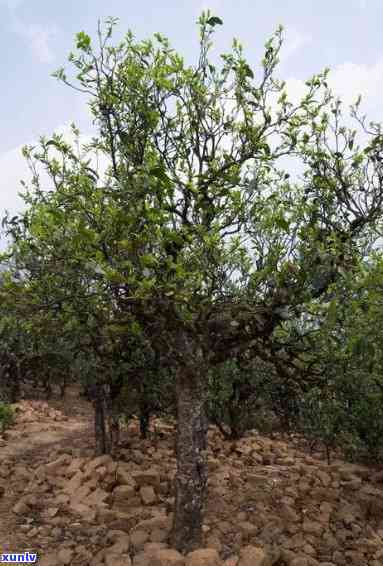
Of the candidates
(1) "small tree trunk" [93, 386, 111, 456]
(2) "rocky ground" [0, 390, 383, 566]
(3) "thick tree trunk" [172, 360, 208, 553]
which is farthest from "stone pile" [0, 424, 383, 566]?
(1) "small tree trunk" [93, 386, 111, 456]

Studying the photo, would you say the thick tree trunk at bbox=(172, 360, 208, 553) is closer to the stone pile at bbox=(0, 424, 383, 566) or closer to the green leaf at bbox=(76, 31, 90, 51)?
the stone pile at bbox=(0, 424, 383, 566)

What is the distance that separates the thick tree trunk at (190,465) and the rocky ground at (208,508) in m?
0.46

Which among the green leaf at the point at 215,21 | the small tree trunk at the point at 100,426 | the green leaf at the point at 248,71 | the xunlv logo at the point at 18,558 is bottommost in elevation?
the xunlv logo at the point at 18,558

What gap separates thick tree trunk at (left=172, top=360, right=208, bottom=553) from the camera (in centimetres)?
898

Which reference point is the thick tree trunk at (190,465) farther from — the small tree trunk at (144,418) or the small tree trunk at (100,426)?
the small tree trunk at (144,418)

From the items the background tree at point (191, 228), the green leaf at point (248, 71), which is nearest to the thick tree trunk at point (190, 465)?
the background tree at point (191, 228)

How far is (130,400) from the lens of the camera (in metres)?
15.6

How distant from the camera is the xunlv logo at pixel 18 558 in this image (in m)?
9.09

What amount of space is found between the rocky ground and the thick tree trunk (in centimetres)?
46

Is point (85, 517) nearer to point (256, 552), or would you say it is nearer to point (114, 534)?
point (114, 534)

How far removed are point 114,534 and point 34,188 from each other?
8113 mm

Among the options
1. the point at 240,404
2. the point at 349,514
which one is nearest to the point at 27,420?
the point at 240,404

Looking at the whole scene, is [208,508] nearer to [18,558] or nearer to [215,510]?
[215,510]

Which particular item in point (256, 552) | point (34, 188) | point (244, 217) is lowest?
point (256, 552)
